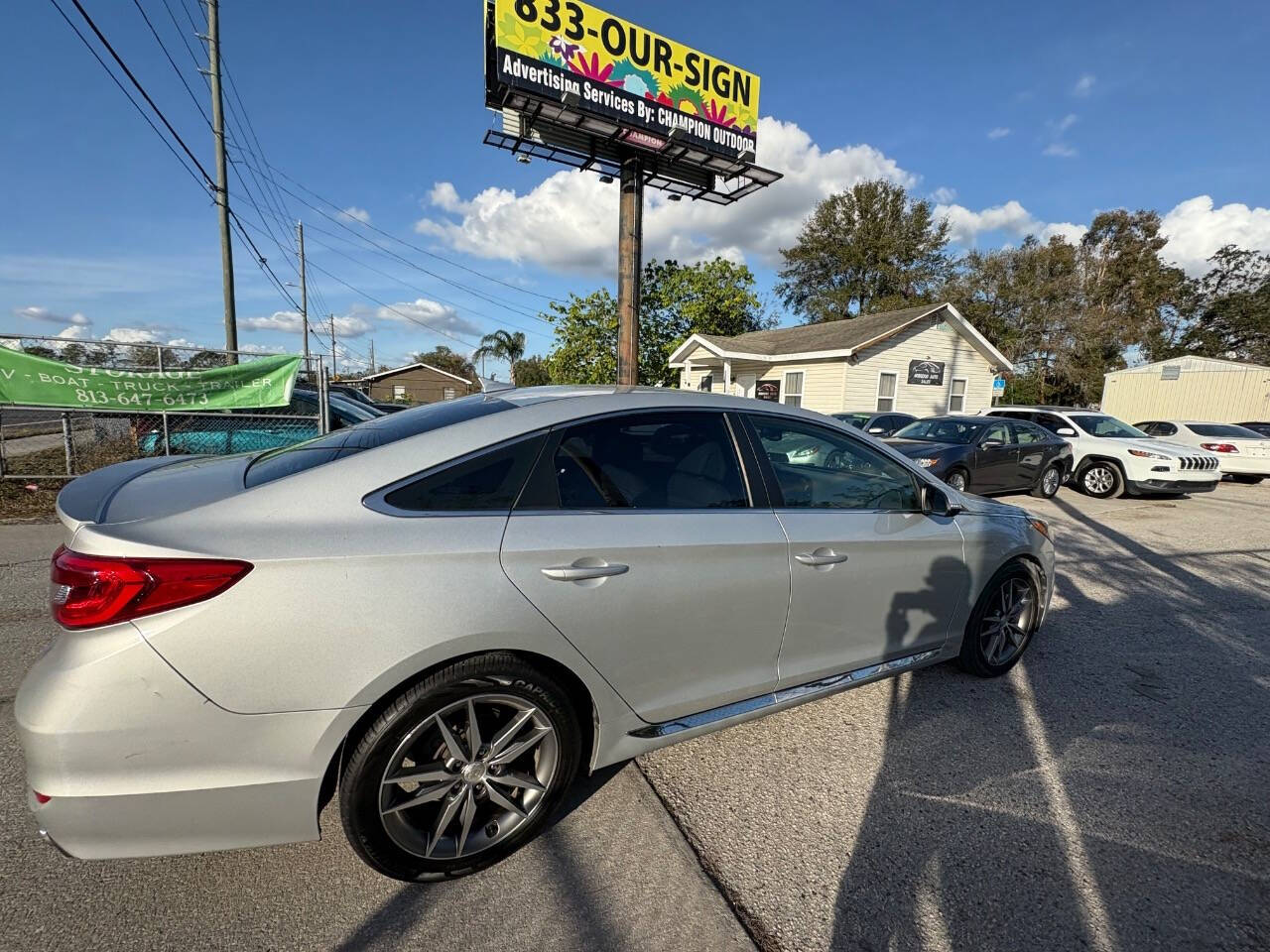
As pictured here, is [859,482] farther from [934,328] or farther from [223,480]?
[934,328]

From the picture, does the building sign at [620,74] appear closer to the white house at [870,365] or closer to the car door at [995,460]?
the white house at [870,365]

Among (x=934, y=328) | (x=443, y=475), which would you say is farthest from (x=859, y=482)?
(x=934, y=328)

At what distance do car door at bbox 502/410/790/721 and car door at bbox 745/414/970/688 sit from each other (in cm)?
13

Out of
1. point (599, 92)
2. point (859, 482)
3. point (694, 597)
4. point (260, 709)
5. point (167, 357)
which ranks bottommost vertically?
point (260, 709)

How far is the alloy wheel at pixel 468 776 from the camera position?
6.01 feet

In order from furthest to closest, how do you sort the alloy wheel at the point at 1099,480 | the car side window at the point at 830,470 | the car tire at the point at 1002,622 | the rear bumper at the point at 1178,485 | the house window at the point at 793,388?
the house window at the point at 793,388 → the alloy wheel at the point at 1099,480 → the rear bumper at the point at 1178,485 → the car tire at the point at 1002,622 → the car side window at the point at 830,470

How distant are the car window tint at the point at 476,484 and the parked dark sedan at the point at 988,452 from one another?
27.3 feet

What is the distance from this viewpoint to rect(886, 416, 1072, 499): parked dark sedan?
30.5 ft

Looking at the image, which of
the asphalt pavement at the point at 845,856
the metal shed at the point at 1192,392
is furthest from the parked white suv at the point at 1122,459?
the metal shed at the point at 1192,392

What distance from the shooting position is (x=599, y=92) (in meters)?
13.3

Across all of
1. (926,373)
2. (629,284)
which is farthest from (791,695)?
(926,373)

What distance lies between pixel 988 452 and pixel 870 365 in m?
10.1

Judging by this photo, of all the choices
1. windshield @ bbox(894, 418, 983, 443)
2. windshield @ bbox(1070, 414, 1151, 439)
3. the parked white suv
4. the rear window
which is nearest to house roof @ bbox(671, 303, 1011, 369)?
the parked white suv

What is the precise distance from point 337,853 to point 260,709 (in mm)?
→ 787
